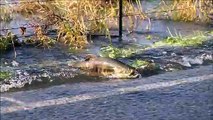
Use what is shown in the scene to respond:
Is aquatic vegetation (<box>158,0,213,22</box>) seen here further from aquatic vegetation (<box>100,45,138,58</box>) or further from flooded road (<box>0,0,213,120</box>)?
aquatic vegetation (<box>100,45,138,58</box>)

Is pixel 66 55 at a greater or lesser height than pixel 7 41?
lesser

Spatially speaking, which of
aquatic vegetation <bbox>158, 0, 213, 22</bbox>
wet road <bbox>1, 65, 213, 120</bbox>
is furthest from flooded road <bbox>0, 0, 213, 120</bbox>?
aquatic vegetation <bbox>158, 0, 213, 22</bbox>

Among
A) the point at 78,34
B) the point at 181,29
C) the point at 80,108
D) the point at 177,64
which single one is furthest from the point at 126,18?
the point at 80,108

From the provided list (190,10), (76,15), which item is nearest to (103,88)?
(76,15)

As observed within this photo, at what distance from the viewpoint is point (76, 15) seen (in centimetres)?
796

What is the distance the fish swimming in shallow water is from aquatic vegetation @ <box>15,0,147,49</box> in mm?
1099

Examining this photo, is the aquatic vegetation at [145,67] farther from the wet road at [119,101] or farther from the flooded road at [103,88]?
the wet road at [119,101]

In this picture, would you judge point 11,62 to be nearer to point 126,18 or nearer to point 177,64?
point 177,64

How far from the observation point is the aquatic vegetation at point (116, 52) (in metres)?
7.36

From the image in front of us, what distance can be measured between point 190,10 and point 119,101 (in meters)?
4.15

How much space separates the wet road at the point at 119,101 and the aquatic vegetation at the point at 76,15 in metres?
1.81

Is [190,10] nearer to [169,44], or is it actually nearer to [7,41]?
[169,44]

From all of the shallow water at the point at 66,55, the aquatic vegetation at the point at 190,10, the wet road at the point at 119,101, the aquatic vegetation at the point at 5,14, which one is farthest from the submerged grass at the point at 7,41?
the aquatic vegetation at the point at 190,10

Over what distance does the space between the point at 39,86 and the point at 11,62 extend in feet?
3.19
